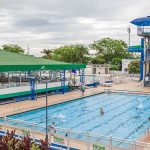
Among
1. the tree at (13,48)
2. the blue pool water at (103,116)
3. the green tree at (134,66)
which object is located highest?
the tree at (13,48)

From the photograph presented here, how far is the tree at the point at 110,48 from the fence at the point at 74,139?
85616 mm

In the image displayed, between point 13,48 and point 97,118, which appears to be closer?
point 97,118

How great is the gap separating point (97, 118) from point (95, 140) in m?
10.4

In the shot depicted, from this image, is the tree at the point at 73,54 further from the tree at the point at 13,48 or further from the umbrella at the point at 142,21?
the umbrella at the point at 142,21

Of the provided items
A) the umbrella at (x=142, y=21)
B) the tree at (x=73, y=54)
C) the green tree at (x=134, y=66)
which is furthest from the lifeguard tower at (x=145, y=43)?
the tree at (x=73, y=54)

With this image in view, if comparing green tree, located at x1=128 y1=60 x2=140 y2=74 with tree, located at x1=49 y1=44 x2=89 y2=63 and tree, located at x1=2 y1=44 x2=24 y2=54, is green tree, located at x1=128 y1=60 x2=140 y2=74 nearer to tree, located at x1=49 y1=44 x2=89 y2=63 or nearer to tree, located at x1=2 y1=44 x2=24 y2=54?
tree, located at x1=49 y1=44 x2=89 y2=63

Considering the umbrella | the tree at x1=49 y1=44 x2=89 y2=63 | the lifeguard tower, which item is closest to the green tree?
the lifeguard tower

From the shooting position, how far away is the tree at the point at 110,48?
100375 mm

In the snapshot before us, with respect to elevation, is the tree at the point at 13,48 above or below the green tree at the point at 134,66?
above

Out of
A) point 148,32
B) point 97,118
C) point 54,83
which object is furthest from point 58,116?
point 148,32

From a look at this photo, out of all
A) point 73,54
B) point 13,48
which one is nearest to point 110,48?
point 73,54

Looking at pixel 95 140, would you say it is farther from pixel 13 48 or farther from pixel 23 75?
pixel 13 48

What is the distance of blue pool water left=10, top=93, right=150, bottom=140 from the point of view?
20.0 metres

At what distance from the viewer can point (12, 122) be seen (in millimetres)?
16188
